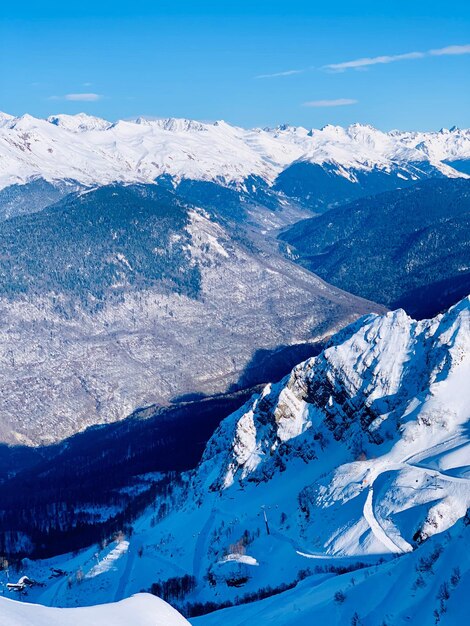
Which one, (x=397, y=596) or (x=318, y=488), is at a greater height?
(x=397, y=596)

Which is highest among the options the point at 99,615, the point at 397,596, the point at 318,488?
the point at 99,615

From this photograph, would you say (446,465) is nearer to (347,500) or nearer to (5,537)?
(347,500)

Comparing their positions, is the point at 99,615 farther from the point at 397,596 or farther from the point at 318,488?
the point at 318,488

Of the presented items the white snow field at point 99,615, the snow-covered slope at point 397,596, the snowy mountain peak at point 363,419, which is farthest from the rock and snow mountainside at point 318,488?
the white snow field at point 99,615

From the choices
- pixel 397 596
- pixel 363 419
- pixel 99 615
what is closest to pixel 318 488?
pixel 363 419

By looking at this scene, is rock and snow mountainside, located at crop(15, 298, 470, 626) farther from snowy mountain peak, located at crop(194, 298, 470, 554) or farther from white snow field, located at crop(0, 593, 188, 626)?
white snow field, located at crop(0, 593, 188, 626)

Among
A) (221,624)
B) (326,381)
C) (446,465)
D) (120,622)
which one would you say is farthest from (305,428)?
(120,622)
